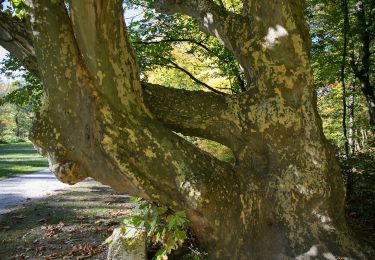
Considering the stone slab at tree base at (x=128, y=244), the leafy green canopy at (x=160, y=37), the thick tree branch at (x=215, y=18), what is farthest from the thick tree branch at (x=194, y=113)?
the leafy green canopy at (x=160, y=37)

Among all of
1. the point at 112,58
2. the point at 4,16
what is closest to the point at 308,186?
the point at 112,58

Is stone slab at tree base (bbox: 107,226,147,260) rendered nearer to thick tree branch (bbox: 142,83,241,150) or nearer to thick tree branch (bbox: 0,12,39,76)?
thick tree branch (bbox: 142,83,241,150)

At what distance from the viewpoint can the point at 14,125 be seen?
57.2 m

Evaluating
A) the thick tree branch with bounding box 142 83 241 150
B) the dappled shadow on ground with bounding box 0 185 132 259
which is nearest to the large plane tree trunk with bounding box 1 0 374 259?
the thick tree branch with bounding box 142 83 241 150

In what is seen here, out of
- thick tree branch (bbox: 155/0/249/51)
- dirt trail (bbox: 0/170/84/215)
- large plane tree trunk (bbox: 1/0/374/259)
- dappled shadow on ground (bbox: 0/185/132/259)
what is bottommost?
dappled shadow on ground (bbox: 0/185/132/259)

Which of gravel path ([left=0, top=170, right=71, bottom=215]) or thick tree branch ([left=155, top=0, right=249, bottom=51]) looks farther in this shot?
gravel path ([left=0, top=170, right=71, bottom=215])

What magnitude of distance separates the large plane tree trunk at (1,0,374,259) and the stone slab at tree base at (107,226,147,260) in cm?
70

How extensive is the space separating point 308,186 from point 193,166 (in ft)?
4.63

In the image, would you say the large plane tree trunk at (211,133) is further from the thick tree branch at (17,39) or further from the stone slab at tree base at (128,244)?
the stone slab at tree base at (128,244)

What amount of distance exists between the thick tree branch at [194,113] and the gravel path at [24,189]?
5.86m

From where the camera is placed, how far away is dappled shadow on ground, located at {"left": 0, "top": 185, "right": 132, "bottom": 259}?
593 cm

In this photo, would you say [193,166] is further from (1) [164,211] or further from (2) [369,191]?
(2) [369,191]

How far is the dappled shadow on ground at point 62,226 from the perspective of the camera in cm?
593

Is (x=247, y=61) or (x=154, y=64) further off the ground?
(x=154, y=64)
